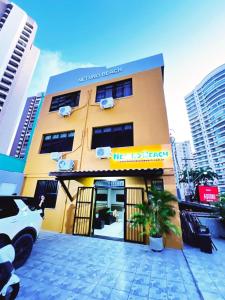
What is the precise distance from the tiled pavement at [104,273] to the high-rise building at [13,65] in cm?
5151

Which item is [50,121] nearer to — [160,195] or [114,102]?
[114,102]

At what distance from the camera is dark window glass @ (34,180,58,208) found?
8.45 m

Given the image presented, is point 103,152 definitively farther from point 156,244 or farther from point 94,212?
point 156,244

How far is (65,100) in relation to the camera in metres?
11.3

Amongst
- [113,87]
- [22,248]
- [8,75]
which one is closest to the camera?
[22,248]

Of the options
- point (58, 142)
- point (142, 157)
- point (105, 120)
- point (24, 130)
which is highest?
point (24, 130)

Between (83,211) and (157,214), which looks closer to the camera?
(157,214)

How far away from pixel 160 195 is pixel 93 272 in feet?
11.6

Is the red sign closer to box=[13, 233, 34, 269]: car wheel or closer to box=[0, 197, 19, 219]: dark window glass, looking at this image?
box=[13, 233, 34, 269]: car wheel

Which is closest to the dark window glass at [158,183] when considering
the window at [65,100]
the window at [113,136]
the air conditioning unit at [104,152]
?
the window at [113,136]

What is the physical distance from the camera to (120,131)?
871cm

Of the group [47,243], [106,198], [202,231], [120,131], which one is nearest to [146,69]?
[120,131]

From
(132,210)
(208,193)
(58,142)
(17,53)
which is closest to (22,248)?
(132,210)

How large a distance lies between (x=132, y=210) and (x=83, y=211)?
2.68 m
